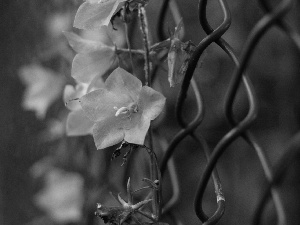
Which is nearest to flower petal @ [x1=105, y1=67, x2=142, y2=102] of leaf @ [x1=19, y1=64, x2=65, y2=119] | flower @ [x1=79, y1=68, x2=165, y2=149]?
flower @ [x1=79, y1=68, x2=165, y2=149]

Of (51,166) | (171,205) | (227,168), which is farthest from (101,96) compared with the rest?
(227,168)

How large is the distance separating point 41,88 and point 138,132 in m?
0.39

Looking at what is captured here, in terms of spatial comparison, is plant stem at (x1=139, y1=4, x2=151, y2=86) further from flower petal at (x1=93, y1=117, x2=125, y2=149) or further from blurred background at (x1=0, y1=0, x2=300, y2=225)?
blurred background at (x1=0, y1=0, x2=300, y2=225)

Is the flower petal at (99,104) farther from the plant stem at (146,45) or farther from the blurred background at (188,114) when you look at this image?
the blurred background at (188,114)

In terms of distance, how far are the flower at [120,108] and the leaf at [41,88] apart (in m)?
0.32

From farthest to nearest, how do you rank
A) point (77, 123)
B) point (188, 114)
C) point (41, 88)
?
point (188, 114)
point (41, 88)
point (77, 123)

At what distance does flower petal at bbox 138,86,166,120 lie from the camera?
370mm

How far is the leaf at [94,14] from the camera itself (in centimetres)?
38

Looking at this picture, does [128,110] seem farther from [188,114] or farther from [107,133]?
[188,114]

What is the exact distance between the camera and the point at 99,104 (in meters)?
0.39

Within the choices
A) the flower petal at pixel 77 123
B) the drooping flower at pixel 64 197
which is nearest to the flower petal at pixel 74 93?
the flower petal at pixel 77 123

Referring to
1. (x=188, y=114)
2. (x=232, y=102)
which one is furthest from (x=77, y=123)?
(x=188, y=114)

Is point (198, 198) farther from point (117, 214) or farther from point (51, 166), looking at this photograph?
point (51, 166)

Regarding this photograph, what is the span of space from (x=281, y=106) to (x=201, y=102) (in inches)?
40.6
